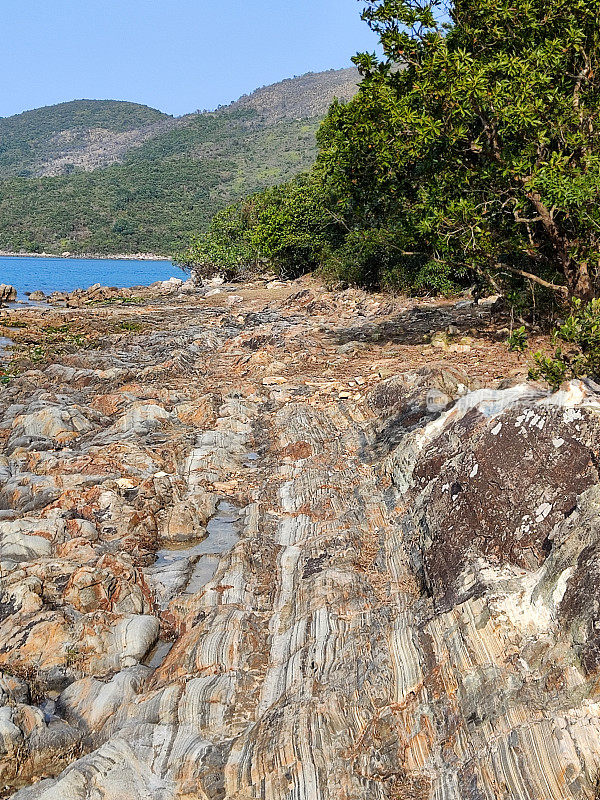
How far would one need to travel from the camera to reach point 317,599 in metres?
6.18

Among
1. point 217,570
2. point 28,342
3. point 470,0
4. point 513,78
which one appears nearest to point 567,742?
point 217,570

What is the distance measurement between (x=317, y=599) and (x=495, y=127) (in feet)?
26.0

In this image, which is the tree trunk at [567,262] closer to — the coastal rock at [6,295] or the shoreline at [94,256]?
the coastal rock at [6,295]

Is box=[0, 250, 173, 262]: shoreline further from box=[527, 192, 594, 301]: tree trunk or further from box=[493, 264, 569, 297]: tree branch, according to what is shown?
box=[527, 192, 594, 301]: tree trunk

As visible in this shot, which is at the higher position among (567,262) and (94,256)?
(94,256)

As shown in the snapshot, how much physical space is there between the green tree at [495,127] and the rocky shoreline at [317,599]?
2.05 meters

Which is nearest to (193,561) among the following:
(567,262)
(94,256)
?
(567,262)

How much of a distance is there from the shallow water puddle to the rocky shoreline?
0.03m

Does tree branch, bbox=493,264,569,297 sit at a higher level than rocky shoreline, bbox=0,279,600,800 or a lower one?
higher

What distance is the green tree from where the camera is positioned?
32.5ft

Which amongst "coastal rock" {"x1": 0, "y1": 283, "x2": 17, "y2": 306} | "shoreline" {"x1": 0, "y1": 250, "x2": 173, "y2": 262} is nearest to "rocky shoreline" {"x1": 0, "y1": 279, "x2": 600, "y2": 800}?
"coastal rock" {"x1": 0, "y1": 283, "x2": 17, "y2": 306}

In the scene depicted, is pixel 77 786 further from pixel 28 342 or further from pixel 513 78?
pixel 28 342

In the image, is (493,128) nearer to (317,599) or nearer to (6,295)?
(317,599)

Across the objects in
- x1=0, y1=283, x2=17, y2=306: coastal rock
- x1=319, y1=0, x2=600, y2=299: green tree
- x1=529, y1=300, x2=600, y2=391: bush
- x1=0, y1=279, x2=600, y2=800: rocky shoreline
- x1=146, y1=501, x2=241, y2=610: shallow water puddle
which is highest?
x1=319, y1=0, x2=600, y2=299: green tree
